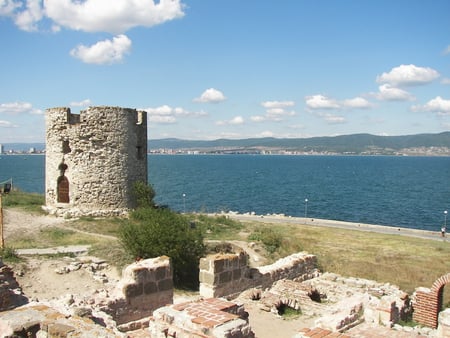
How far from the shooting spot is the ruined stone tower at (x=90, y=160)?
23.9 metres

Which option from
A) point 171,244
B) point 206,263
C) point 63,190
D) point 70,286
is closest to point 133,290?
point 206,263

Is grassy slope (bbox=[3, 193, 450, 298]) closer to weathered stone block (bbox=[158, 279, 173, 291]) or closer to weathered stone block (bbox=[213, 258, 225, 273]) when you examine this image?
weathered stone block (bbox=[213, 258, 225, 273])

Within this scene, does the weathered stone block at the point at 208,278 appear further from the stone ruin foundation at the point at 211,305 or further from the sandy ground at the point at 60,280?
the sandy ground at the point at 60,280

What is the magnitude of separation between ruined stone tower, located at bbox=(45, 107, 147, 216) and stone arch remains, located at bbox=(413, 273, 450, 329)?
17.1 m

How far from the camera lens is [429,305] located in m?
11.9

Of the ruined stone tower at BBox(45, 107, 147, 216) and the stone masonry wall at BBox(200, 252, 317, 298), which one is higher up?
the ruined stone tower at BBox(45, 107, 147, 216)

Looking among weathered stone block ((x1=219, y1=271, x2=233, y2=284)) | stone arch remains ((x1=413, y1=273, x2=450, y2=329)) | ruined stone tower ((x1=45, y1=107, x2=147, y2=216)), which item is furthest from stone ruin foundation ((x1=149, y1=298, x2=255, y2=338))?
ruined stone tower ((x1=45, y1=107, x2=147, y2=216))

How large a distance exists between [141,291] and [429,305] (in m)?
8.08

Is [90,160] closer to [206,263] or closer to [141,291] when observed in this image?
[206,263]

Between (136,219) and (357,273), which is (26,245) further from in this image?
(357,273)

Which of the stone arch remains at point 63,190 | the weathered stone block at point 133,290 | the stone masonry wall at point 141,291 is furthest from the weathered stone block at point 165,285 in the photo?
the stone arch remains at point 63,190

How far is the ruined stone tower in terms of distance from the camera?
78.4 feet

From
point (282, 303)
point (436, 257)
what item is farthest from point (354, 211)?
point (282, 303)

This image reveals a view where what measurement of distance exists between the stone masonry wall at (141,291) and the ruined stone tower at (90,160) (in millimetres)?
14782
